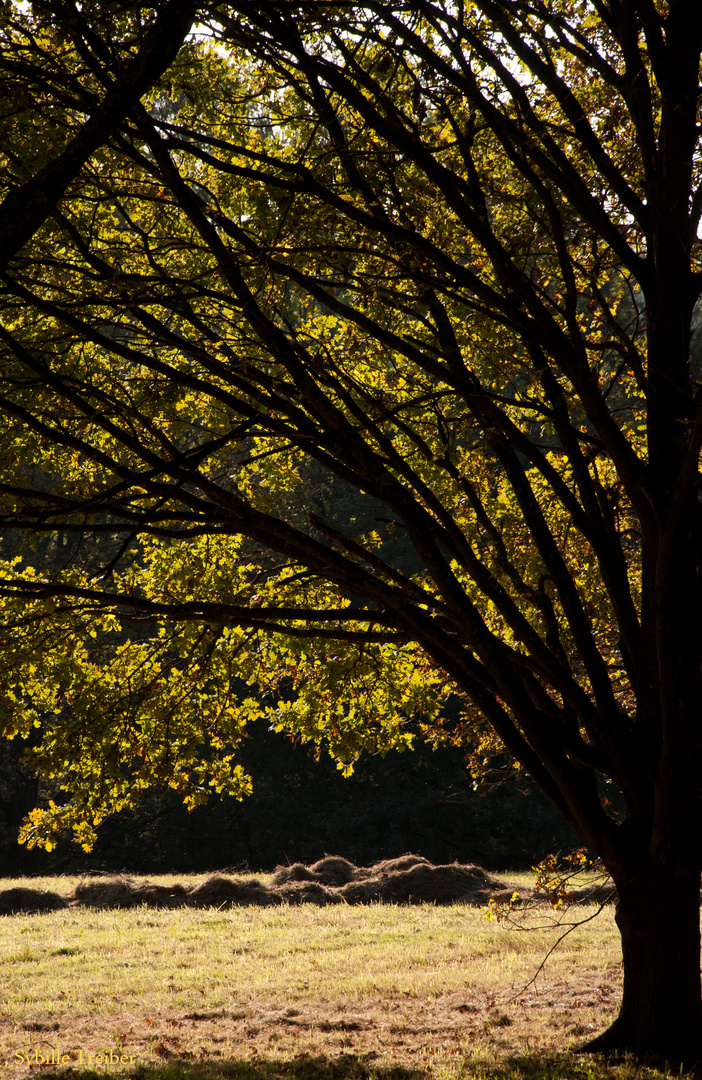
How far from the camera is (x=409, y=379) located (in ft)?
22.7

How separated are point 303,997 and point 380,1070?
8.71 feet

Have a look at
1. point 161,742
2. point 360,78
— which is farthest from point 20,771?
point 360,78

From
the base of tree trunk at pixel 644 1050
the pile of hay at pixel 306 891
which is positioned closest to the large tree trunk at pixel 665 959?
the base of tree trunk at pixel 644 1050

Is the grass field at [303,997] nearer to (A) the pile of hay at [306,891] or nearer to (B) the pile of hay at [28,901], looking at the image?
(B) the pile of hay at [28,901]

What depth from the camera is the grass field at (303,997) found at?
581cm

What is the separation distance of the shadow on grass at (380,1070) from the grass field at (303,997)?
0.02 m

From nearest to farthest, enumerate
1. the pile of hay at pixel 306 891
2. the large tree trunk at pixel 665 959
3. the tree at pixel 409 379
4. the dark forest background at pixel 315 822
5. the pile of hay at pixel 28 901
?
the tree at pixel 409 379 → the large tree trunk at pixel 665 959 → the pile of hay at pixel 28 901 → the pile of hay at pixel 306 891 → the dark forest background at pixel 315 822

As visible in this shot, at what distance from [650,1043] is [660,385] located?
414cm

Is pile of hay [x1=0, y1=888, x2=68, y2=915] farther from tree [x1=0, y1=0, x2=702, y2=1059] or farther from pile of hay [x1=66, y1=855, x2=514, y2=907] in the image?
tree [x1=0, y1=0, x2=702, y2=1059]

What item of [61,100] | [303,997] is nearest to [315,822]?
[303,997]

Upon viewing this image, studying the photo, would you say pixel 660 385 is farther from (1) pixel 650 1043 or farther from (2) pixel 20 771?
(2) pixel 20 771

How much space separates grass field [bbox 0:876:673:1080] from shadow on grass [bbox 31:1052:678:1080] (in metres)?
0.02

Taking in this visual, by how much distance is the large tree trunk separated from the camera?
5316mm

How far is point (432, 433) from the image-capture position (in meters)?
8.09
